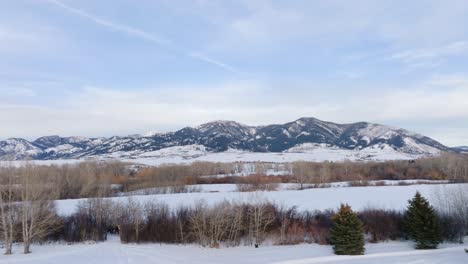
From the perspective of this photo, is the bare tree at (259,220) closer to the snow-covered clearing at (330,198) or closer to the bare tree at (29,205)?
the snow-covered clearing at (330,198)

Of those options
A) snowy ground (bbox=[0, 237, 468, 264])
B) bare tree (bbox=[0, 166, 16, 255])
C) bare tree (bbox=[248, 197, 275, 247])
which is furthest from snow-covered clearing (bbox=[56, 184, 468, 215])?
bare tree (bbox=[0, 166, 16, 255])

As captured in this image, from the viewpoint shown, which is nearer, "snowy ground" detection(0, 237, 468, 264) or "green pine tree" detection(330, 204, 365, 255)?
"snowy ground" detection(0, 237, 468, 264)

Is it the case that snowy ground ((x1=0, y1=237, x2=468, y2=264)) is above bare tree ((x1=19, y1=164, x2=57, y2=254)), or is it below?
below

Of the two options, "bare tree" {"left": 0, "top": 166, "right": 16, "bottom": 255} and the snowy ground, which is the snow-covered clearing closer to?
the snowy ground

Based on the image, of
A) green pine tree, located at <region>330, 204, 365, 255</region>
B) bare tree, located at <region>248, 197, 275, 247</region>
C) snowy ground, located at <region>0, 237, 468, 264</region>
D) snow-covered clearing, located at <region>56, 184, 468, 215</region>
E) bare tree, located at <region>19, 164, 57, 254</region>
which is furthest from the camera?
snow-covered clearing, located at <region>56, 184, 468, 215</region>

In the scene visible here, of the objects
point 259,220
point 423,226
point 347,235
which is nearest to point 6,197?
point 259,220

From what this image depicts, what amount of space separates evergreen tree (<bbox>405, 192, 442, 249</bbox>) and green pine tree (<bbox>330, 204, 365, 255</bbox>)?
19.6 feet

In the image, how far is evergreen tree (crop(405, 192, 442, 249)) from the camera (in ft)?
106

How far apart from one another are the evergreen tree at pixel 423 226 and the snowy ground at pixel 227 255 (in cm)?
99

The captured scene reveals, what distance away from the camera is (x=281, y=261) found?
89.0 feet

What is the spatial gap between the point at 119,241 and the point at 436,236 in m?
32.3

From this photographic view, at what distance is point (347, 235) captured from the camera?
3091cm

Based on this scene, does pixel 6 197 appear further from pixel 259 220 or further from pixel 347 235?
pixel 347 235

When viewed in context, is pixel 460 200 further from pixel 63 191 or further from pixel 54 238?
pixel 63 191
